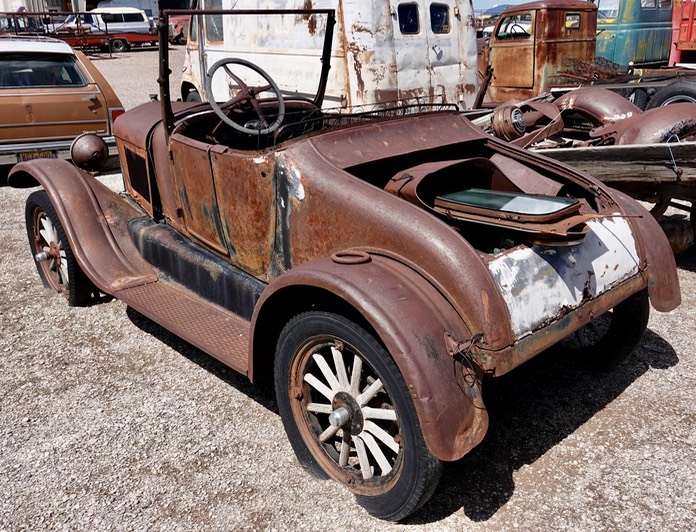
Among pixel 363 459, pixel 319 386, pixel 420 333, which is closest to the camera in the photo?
pixel 420 333

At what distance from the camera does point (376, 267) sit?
2.54 metres

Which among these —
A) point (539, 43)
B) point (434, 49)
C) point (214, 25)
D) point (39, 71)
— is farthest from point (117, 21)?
point (434, 49)

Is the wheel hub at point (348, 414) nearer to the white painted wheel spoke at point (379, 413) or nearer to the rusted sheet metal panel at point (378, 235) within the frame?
the white painted wheel spoke at point (379, 413)

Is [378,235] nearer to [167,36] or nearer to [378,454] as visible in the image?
[378,454]

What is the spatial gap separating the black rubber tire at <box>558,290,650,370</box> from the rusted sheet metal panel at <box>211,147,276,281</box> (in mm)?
1839

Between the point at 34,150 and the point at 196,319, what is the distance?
5.08 meters

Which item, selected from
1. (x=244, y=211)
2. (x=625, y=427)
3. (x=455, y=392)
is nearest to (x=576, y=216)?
(x=455, y=392)

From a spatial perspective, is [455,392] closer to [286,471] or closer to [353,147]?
[286,471]

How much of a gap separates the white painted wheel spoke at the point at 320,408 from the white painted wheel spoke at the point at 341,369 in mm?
136

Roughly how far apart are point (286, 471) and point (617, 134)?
13.1 ft

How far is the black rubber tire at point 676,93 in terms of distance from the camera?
6.98m

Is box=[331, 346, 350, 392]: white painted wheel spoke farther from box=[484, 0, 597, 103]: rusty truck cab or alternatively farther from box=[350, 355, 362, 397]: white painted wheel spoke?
box=[484, 0, 597, 103]: rusty truck cab

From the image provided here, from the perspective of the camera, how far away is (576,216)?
8.57ft

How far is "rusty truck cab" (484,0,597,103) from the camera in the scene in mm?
9195
